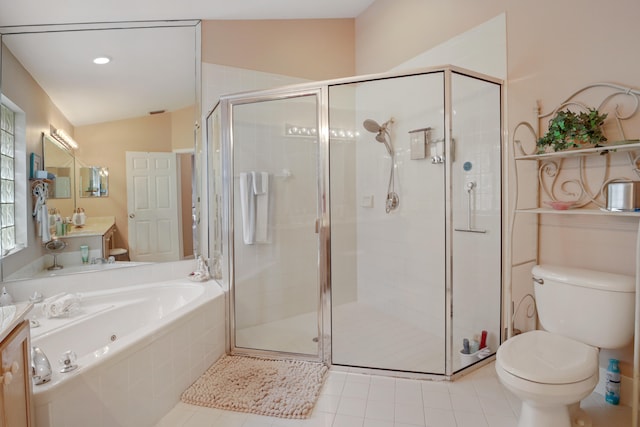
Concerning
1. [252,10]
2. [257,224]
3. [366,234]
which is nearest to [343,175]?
[366,234]

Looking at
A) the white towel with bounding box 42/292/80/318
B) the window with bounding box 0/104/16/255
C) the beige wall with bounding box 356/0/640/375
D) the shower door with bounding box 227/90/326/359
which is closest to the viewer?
the beige wall with bounding box 356/0/640/375

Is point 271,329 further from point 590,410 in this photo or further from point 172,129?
point 590,410

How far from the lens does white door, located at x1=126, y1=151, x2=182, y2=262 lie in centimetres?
268

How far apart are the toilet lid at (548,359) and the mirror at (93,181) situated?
275cm

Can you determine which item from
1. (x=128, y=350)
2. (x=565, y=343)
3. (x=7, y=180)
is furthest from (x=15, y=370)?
(x=565, y=343)

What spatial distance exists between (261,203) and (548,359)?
7.17 feet

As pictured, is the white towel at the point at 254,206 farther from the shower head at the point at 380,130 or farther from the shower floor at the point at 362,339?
the shower head at the point at 380,130

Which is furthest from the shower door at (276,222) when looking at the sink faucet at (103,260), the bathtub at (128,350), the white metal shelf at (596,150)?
the white metal shelf at (596,150)

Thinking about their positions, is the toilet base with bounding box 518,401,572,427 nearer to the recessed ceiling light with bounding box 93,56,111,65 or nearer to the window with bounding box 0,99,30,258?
the window with bounding box 0,99,30,258

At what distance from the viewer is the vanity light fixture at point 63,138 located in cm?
244

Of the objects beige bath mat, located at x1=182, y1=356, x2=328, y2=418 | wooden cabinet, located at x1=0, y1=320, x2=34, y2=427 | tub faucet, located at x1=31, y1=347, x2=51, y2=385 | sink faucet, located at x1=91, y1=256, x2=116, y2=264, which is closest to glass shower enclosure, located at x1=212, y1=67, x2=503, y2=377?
beige bath mat, located at x1=182, y1=356, x2=328, y2=418

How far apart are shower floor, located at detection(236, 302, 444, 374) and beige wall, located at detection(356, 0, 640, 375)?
790mm

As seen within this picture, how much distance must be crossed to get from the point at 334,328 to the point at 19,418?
1.78 meters

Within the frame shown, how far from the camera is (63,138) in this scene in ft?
8.07
